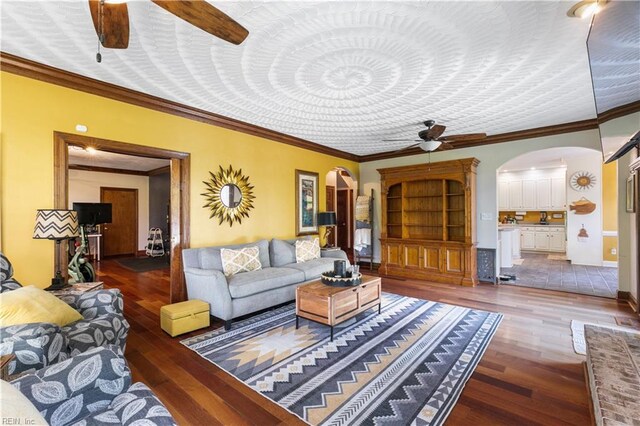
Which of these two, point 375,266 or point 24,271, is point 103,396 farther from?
point 375,266

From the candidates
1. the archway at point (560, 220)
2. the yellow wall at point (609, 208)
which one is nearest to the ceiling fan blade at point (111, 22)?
the archway at point (560, 220)

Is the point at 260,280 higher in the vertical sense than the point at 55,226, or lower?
lower

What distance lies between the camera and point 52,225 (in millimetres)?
2500

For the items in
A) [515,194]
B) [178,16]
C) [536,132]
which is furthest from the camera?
[515,194]

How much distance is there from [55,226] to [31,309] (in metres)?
1.12

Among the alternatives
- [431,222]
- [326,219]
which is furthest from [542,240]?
[326,219]

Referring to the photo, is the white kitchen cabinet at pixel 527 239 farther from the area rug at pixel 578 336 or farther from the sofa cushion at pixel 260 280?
the sofa cushion at pixel 260 280

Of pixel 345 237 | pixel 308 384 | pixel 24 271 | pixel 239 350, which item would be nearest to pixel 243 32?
pixel 308 384

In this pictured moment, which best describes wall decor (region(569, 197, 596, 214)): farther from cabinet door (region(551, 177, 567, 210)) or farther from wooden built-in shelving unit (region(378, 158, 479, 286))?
wooden built-in shelving unit (region(378, 158, 479, 286))

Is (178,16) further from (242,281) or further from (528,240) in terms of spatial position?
(528,240)

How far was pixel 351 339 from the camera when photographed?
2980mm

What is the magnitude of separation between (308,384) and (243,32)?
243 centimetres

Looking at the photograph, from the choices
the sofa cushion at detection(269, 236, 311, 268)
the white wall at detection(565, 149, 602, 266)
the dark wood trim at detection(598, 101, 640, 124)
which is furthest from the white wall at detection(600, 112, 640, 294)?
the sofa cushion at detection(269, 236, 311, 268)

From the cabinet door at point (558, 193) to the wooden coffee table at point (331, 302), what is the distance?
805 centimetres
